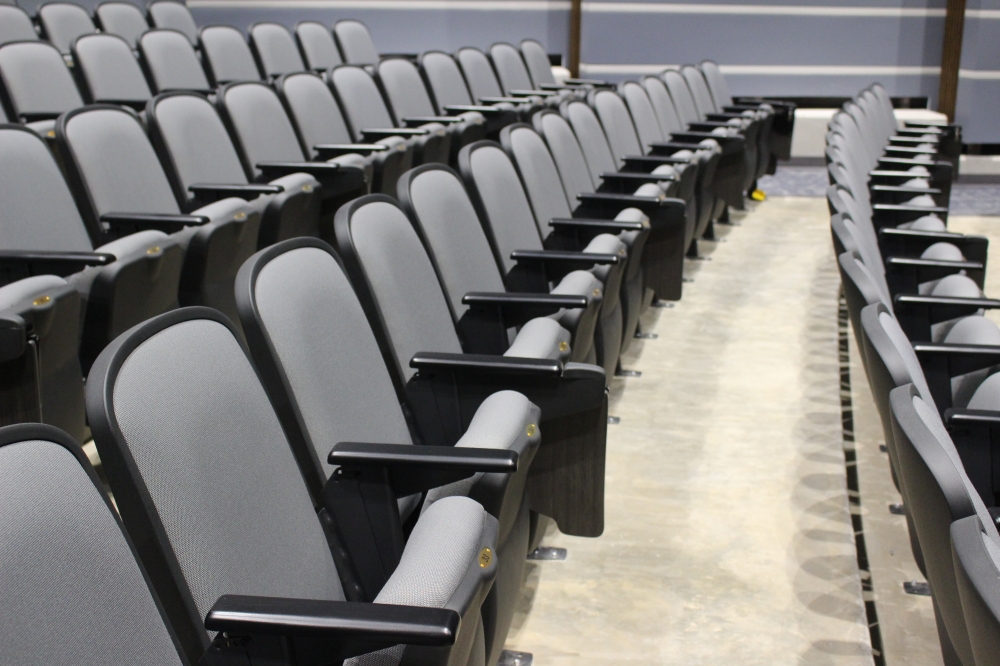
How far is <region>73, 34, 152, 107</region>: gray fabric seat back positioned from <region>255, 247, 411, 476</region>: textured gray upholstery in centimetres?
104

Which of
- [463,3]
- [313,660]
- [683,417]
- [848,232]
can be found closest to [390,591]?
[313,660]

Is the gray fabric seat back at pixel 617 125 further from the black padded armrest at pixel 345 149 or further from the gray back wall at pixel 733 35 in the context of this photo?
the gray back wall at pixel 733 35

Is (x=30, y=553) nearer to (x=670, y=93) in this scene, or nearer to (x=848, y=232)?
(x=848, y=232)

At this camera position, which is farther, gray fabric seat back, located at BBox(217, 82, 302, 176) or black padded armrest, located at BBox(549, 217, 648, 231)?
gray fabric seat back, located at BBox(217, 82, 302, 176)

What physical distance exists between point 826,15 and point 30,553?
2.83 meters

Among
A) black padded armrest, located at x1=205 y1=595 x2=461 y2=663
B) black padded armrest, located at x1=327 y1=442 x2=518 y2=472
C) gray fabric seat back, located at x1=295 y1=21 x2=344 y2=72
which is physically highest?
gray fabric seat back, located at x1=295 y1=21 x2=344 y2=72

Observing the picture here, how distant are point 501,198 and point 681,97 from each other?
3.82 feet

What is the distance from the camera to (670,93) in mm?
1898

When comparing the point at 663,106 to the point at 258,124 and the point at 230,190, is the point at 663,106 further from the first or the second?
the point at 230,190

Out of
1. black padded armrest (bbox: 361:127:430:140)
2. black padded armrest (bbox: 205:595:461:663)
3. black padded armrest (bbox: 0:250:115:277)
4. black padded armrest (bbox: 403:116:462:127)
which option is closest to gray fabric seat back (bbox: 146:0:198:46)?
black padded armrest (bbox: 403:116:462:127)

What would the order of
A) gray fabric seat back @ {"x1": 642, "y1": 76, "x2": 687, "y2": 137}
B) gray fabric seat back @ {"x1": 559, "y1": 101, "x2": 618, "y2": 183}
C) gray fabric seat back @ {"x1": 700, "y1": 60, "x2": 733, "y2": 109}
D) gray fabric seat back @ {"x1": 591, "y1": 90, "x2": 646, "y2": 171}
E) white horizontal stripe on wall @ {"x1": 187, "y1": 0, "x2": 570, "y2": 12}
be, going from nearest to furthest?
gray fabric seat back @ {"x1": 559, "y1": 101, "x2": 618, "y2": 183} < gray fabric seat back @ {"x1": 591, "y1": 90, "x2": 646, "y2": 171} < gray fabric seat back @ {"x1": 642, "y1": 76, "x2": 687, "y2": 137} < gray fabric seat back @ {"x1": 700, "y1": 60, "x2": 733, "y2": 109} < white horizontal stripe on wall @ {"x1": 187, "y1": 0, "x2": 570, "y2": 12}

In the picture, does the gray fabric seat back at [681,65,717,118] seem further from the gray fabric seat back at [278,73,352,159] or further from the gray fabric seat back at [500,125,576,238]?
the gray fabric seat back at [500,125,576,238]

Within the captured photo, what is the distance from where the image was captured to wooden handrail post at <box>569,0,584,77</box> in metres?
2.83

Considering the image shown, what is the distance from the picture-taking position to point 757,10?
276 centimetres
